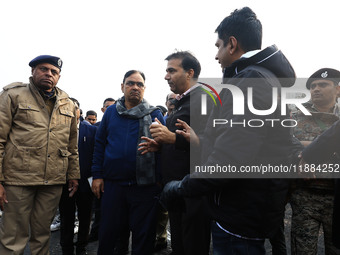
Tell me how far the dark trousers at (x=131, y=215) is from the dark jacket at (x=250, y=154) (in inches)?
55.6

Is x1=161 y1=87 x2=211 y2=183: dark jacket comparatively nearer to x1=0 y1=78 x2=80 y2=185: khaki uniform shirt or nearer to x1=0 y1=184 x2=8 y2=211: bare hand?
x1=0 y1=78 x2=80 y2=185: khaki uniform shirt

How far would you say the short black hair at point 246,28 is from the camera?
1.51 m

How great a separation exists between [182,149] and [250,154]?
97 cm

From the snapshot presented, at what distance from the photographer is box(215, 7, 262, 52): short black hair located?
151 centimetres

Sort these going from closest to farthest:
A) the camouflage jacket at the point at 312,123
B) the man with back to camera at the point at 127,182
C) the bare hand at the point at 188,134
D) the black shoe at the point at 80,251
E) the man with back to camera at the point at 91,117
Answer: the bare hand at the point at 188,134
the camouflage jacket at the point at 312,123
the man with back to camera at the point at 127,182
the black shoe at the point at 80,251
the man with back to camera at the point at 91,117

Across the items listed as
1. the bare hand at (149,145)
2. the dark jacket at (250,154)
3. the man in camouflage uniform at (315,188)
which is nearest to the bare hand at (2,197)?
the bare hand at (149,145)

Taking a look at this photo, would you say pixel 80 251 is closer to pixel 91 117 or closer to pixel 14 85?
pixel 14 85

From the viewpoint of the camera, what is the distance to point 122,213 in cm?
274

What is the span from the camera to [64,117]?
2.91 meters

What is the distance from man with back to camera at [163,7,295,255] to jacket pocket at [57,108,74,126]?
1996mm

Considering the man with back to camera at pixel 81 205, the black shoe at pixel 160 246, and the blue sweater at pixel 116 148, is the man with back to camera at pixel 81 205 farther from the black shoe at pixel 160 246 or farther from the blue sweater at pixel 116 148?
the black shoe at pixel 160 246

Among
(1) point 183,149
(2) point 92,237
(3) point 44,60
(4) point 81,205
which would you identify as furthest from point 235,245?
(2) point 92,237

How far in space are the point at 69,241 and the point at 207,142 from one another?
280 cm

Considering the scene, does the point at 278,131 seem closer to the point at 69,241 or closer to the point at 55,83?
the point at 55,83
